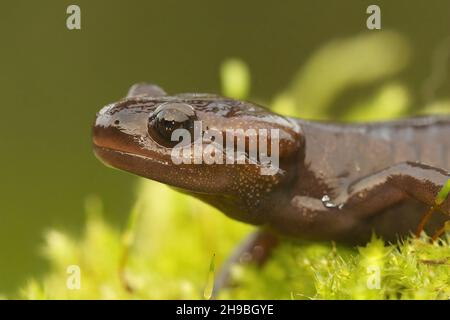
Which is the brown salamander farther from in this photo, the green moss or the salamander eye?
the green moss

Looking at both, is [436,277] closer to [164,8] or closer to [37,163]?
[37,163]

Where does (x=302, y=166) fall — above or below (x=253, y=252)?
above

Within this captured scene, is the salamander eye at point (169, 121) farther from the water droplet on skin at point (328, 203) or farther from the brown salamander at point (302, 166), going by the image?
the water droplet on skin at point (328, 203)

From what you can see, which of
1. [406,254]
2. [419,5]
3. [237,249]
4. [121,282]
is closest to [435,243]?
[406,254]

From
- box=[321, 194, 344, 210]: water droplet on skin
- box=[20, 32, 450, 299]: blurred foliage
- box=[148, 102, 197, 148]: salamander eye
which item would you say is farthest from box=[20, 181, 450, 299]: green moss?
box=[148, 102, 197, 148]: salamander eye

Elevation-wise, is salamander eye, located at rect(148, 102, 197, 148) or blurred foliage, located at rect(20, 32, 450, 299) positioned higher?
salamander eye, located at rect(148, 102, 197, 148)

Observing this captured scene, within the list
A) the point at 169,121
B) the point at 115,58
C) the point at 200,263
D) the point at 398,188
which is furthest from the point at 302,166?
the point at 115,58

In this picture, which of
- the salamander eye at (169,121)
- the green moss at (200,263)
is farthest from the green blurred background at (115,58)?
the salamander eye at (169,121)

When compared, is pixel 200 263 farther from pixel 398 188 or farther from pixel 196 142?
pixel 398 188
